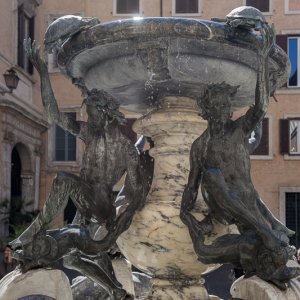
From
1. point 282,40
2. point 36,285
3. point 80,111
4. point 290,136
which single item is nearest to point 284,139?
point 290,136

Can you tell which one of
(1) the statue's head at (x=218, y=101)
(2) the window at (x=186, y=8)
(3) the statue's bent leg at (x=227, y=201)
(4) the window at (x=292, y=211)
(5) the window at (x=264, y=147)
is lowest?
(4) the window at (x=292, y=211)

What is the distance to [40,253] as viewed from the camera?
174 inches

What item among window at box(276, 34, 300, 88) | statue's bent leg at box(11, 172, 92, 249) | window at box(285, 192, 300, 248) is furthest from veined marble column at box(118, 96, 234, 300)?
window at box(276, 34, 300, 88)

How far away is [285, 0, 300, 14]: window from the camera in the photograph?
2308 centimetres

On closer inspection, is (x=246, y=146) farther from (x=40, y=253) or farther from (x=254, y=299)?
(x=40, y=253)

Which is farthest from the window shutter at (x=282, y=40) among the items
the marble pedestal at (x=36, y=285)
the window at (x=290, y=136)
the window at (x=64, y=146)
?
the marble pedestal at (x=36, y=285)

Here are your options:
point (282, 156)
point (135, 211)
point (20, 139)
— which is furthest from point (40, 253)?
point (282, 156)

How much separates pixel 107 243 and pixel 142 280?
122 cm

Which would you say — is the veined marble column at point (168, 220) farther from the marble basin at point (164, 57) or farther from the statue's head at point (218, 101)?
the statue's head at point (218, 101)

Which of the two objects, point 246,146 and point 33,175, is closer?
point 246,146

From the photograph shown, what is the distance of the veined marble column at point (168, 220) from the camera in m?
4.98

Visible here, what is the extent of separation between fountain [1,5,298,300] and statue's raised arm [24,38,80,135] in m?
0.17

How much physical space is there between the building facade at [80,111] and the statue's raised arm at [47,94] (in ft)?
49.5

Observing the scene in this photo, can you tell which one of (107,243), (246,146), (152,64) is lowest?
(107,243)
